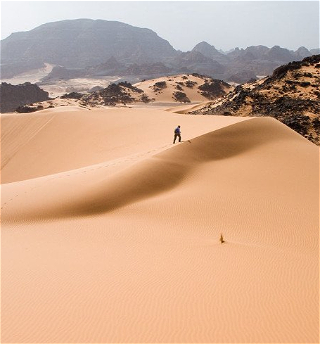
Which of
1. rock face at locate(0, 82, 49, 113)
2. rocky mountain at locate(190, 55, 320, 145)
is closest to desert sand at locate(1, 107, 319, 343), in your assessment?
rocky mountain at locate(190, 55, 320, 145)

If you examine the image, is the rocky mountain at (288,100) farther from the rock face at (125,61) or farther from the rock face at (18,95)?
the rock face at (125,61)

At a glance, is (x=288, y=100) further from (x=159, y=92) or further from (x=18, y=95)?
(x=18, y=95)

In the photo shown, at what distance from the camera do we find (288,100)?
23.7 meters

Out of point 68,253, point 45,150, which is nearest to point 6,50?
point 45,150

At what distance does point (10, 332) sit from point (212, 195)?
564 centimetres

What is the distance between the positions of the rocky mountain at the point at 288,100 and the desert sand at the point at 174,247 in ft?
28.8

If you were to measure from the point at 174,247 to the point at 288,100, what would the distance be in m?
20.5

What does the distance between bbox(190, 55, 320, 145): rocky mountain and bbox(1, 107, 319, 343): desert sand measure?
8767mm

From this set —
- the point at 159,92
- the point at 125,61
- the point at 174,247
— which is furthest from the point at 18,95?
the point at 125,61

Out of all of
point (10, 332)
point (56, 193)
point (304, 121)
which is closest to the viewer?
point (10, 332)

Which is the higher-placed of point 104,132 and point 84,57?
point 84,57

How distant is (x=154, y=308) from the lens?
399 centimetres

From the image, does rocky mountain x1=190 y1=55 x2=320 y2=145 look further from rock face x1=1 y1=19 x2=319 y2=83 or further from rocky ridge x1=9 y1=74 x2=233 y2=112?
rock face x1=1 y1=19 x2=319 y2=83

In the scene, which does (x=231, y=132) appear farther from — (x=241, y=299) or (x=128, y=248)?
(x=241, y=299)
